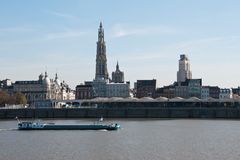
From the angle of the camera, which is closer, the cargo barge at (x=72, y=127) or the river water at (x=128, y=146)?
the river water at (x=128, y=146)

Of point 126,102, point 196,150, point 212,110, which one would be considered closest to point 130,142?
point 196,150

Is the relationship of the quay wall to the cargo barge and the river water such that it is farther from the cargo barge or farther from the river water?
the river water

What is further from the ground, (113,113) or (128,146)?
(113,113)

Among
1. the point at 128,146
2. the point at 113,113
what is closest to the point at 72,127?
the point at 128,146

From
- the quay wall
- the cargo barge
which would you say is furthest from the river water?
the quay wall

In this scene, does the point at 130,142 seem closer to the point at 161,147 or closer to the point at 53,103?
the point at 161,147

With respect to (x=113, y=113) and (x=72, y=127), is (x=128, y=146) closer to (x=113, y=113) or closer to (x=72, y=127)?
(x=72, y=127)

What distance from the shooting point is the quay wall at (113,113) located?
503ft

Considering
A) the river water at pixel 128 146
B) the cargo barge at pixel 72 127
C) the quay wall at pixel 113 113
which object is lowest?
the river water at pixel 128 146

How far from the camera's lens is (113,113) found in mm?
159125

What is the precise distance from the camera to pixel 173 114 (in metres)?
155

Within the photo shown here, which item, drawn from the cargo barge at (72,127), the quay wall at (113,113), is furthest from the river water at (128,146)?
the quay wall at (113,113)

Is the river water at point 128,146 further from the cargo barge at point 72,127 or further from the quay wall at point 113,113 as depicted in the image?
the quay wall at point 113,113

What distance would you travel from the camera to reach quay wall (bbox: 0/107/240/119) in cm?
15325
